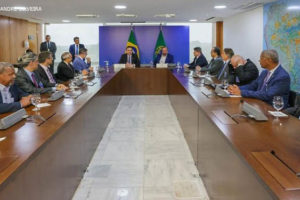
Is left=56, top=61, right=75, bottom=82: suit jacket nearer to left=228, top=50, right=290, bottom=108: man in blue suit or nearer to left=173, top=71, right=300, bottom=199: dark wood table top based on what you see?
left=228, top=50, right=290, bottom=108: man in blue suit

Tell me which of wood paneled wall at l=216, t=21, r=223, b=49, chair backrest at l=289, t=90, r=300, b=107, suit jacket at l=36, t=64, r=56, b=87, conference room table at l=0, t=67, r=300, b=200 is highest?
wood paneled wall at l=216, t=21, r=223, b=49

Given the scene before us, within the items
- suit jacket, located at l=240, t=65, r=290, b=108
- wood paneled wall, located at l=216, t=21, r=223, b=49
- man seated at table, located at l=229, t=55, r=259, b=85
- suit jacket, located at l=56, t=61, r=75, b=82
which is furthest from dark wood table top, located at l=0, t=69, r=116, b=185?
wood paneled wall, located at l=216, t=21, r=223, b=49

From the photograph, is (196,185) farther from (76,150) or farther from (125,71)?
(125,71)

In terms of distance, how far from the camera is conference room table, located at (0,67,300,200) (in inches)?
58.2

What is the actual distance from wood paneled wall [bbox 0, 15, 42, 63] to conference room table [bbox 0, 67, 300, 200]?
8271 millimetres

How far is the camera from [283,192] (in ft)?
4.07

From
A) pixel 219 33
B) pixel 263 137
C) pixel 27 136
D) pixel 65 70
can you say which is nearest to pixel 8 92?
pixel 27 136

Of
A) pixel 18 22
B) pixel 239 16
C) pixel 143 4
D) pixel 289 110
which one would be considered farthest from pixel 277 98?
pixel 18 22

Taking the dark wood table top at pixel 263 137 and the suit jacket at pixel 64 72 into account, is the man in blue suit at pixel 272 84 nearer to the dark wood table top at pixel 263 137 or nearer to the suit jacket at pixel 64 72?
the dark wood table top at pixel 263 137

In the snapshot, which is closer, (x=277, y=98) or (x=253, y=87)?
(x=277, y=98)

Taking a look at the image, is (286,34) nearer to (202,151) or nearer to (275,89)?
(275,89)

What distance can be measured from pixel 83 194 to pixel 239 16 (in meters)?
8.42

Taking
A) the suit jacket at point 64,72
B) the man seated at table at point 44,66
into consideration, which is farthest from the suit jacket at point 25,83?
the suit jacket at point 64,72

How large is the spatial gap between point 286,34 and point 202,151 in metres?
4.61
